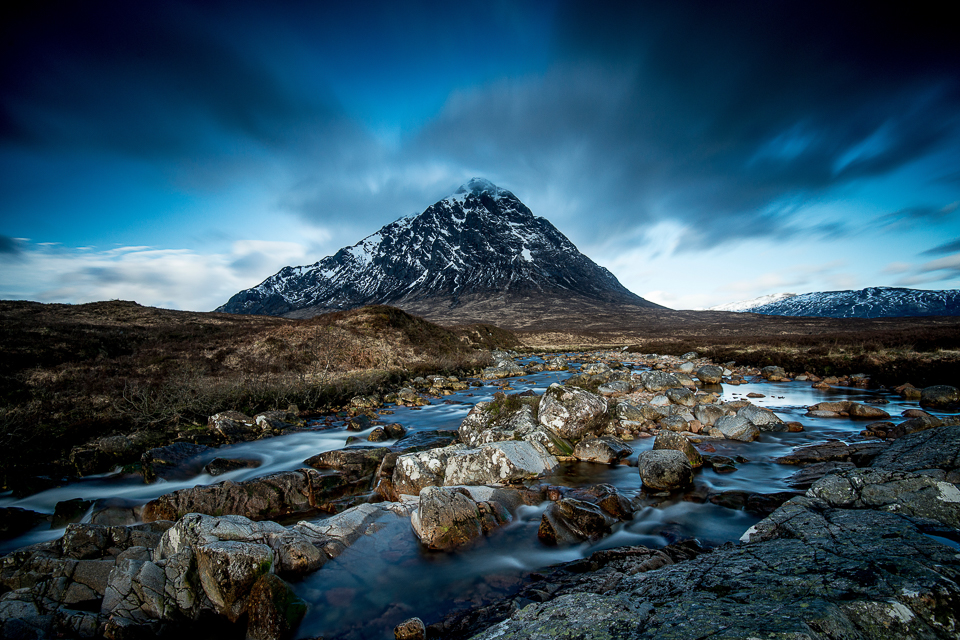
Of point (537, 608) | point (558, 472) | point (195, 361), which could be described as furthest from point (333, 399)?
point (537, 608)

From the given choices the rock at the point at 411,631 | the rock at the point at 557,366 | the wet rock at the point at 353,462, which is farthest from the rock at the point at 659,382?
the rock at the point at 411,631

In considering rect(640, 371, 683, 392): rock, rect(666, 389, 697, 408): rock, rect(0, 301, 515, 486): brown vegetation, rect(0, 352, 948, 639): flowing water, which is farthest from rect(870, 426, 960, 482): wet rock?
rect(0, 301, 515, 486): brown vegetation

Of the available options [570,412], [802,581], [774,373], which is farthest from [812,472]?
[774,373]

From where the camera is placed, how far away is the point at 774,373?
24.8 m

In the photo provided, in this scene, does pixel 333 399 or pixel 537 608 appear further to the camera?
pixel 333 399

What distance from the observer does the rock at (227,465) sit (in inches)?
432

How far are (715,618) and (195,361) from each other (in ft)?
91.4

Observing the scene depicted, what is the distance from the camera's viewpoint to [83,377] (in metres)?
18.1

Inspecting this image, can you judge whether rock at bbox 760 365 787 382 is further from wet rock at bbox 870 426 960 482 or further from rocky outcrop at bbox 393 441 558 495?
rocky outcrop at bbox 393 441 558 495

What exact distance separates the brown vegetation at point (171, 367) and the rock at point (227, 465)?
13.5 feet

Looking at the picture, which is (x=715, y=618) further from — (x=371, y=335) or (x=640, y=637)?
(x=371, y=335)

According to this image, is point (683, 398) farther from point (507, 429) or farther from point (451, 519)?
point (451, 519)

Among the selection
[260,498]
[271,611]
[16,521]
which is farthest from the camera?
[260,498]

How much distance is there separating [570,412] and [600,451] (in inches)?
68.2
